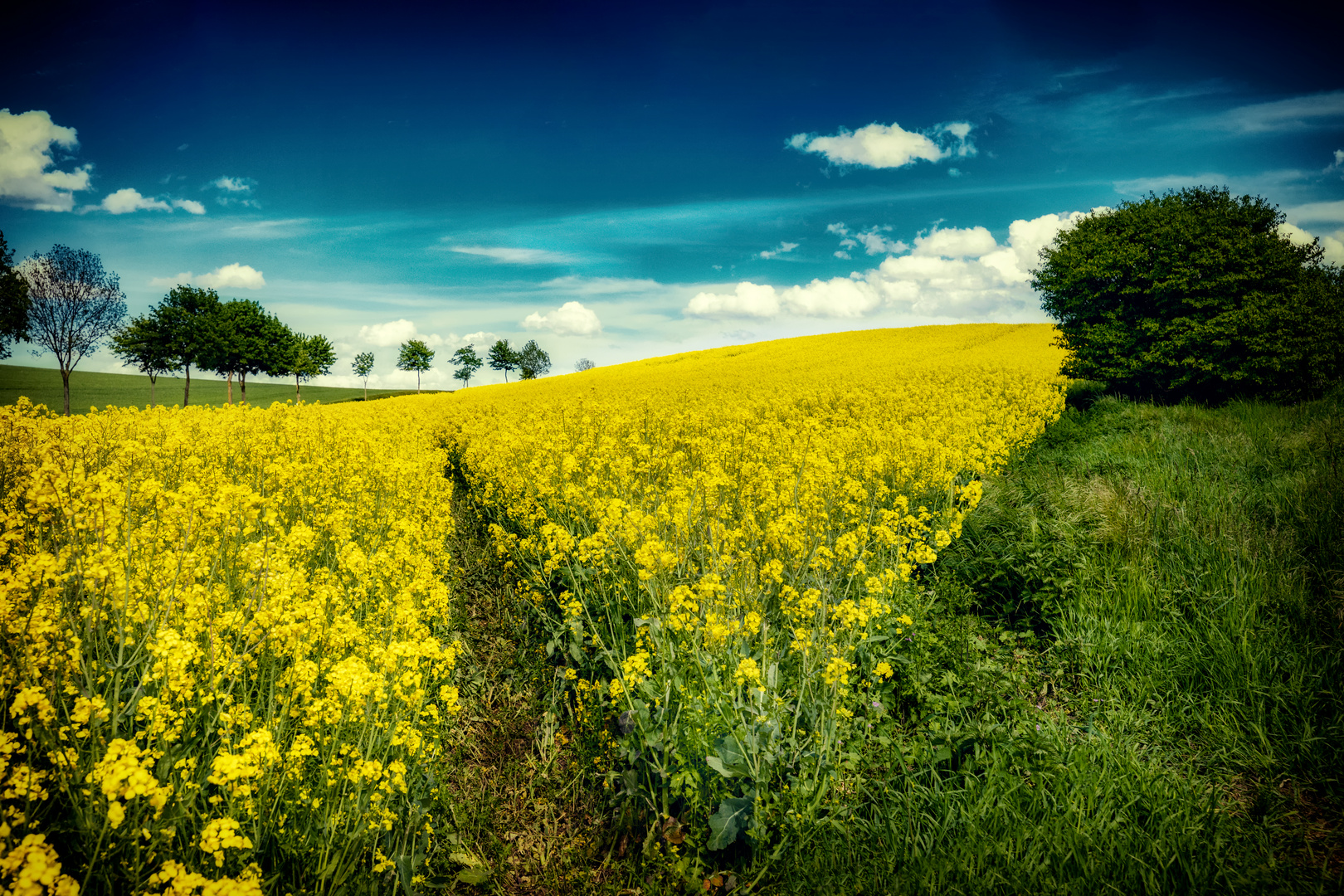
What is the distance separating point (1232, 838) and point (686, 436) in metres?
7.15

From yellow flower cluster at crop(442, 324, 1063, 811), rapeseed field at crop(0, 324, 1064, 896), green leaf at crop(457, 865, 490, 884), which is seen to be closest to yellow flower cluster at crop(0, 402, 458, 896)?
rapeseed field at crop(0, 324, 1064, 896)

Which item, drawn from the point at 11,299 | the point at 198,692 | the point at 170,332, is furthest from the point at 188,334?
the point at 198,692

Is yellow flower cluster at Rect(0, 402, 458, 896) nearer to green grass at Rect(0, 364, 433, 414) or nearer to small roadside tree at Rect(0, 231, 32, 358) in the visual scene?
small roadside tree at Rect(0, 231, 32, 358)

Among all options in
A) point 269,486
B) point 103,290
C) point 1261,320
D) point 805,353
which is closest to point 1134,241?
point 1261,320

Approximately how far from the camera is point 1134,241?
14000 mm

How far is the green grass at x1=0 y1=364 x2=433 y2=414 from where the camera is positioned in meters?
48.1

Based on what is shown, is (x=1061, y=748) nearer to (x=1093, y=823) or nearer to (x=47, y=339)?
(x=1093, y=823)

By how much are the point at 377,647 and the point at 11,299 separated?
111 feet

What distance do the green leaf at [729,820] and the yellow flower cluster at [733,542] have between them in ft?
0.48

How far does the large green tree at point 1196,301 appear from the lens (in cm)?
1159

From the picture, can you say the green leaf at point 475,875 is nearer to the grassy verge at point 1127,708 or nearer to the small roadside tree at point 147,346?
the grassy verge at point 1127,708

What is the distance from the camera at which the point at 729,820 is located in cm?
271

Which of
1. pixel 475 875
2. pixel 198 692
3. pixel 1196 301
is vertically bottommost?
pixel 475 875

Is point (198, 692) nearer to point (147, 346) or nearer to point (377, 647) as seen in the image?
point (377, 647)
